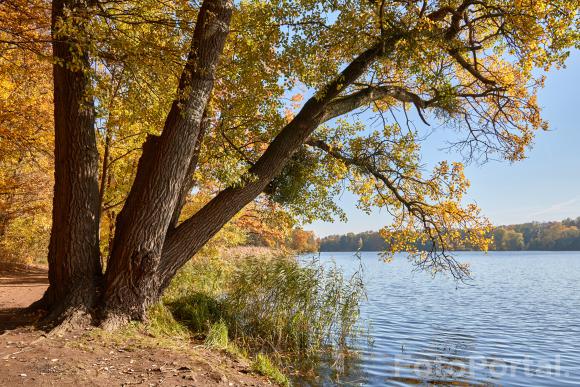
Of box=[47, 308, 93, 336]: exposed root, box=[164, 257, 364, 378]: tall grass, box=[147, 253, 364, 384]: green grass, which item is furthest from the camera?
box=[164, 257, 364, 378]: tall grass

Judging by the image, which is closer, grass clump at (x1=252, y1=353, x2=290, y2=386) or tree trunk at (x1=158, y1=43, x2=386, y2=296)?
grass clump at (x1=252, y1=353, x2=290, y2=386)

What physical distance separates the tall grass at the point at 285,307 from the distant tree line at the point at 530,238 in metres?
69.7

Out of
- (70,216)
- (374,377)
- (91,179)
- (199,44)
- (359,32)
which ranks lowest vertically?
(374,377)

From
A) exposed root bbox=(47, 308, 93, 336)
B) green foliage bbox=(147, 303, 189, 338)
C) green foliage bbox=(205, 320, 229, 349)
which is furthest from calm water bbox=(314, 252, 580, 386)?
exposed root bbox=(47, 308, 93, 336)

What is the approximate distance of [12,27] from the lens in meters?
7.91

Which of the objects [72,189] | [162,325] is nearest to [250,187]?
[162,325]

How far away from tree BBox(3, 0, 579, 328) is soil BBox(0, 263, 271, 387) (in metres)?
0.56

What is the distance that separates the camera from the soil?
4.32 metres

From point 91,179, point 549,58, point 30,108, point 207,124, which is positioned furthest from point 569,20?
point 30,108

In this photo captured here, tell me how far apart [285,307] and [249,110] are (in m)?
4.19

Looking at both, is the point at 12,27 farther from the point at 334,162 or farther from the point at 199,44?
the point at 334,162

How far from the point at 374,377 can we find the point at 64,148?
6.20m

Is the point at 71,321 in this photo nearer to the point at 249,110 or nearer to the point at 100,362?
the point at 100,362

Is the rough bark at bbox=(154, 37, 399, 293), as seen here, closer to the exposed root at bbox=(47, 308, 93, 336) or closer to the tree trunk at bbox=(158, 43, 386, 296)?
the tree trunk at bbox=(158, 43, 386, 296)
